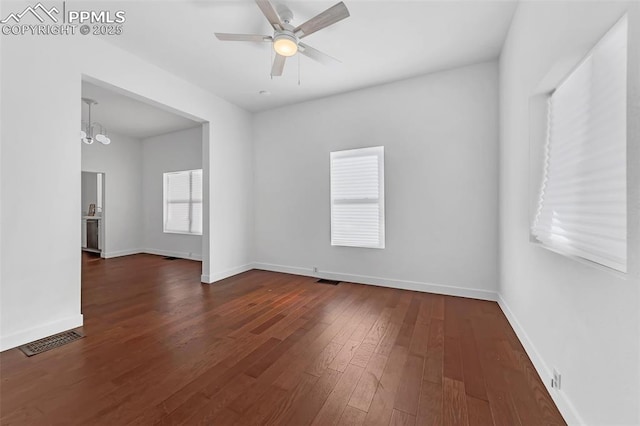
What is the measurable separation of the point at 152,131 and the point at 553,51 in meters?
7.24

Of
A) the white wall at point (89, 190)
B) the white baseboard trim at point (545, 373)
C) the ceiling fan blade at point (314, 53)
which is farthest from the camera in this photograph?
the white wall at point (89, 190)

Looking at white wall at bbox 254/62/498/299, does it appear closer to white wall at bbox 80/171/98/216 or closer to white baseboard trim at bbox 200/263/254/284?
white baseboard trim at bbox 200/263/254/284

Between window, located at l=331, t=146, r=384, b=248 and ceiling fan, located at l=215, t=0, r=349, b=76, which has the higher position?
ceiling fan, located at l=215, t=0, r=349, b=76

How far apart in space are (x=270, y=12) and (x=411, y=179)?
2.57 m

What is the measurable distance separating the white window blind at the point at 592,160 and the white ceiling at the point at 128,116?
5.54 meters

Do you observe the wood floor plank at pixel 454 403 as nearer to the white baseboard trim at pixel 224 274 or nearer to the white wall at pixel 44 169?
the white wall at pixel 44 169

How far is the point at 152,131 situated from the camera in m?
6.13

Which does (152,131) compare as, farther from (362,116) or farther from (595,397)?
(595,397)

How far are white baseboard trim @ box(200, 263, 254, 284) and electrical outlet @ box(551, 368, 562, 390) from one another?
401cm

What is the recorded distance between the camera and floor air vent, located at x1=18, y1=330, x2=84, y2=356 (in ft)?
6.86

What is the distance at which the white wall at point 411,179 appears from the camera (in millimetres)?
3219

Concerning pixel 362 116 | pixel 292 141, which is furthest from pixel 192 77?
pixel 362 116

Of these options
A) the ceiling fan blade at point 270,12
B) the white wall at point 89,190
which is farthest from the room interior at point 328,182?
the white wall at point 89,190

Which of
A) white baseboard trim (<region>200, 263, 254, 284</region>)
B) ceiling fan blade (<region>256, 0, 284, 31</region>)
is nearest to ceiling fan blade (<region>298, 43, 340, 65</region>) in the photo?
ceiling fan blade (<region>256, 0, 284, 31</region>)
